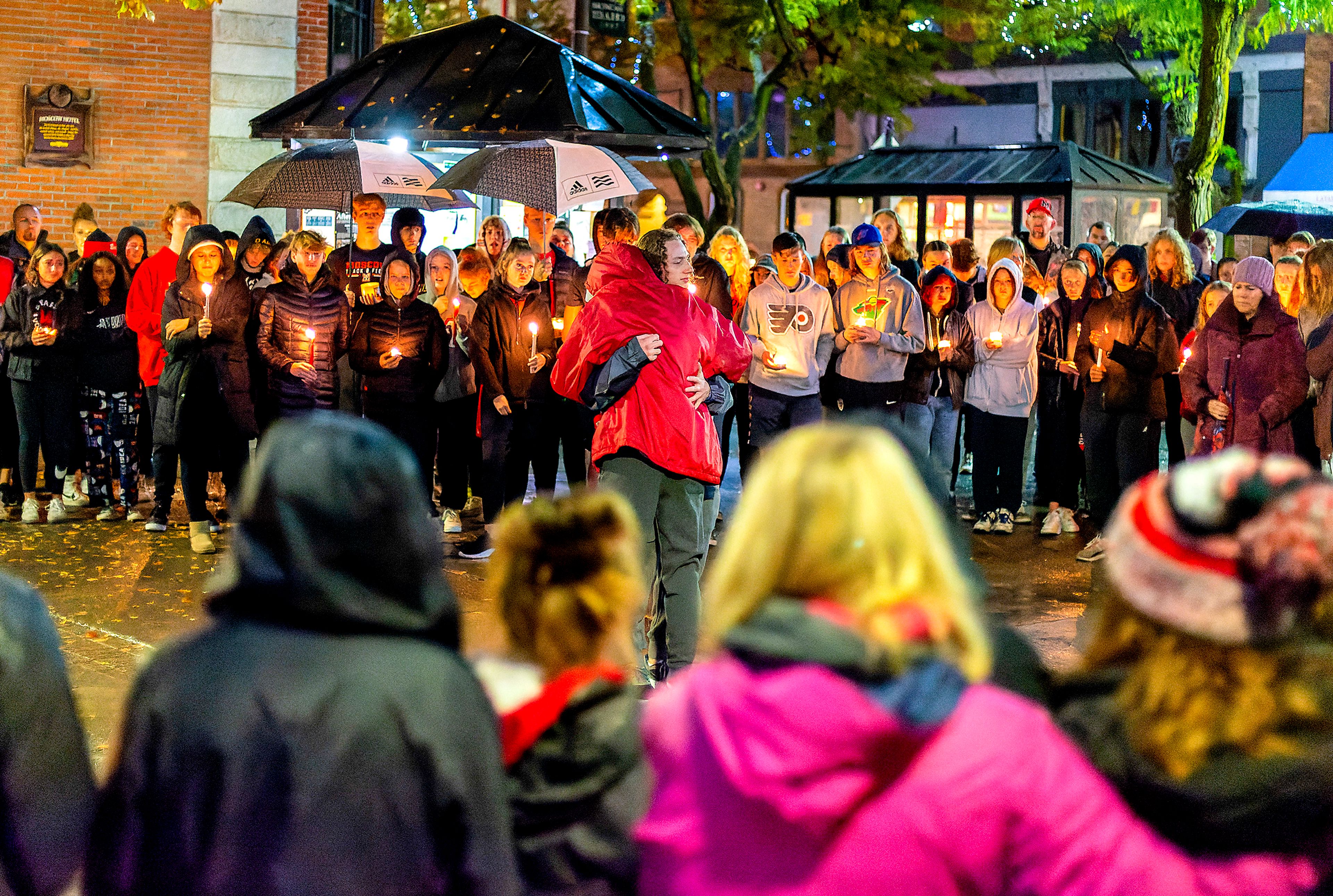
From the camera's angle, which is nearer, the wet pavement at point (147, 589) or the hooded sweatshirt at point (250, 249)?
the wet pavement at point (147, 589)

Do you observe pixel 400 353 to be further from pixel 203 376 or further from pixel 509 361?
pixel 203 376

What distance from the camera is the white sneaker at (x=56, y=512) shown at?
429 inches

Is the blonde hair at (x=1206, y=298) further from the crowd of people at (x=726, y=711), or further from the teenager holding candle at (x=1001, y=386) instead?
the crowd of people at (x=726, y=711)

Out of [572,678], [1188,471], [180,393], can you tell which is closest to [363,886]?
Answer: [572,678]

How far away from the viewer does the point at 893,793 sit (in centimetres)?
210

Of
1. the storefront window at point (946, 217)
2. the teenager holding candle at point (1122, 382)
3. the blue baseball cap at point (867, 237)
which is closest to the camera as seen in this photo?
the teenager holding candle at point (1122, 382)

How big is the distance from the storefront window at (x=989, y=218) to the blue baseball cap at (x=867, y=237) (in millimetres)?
14426

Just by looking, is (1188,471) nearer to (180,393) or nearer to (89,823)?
(89,823)

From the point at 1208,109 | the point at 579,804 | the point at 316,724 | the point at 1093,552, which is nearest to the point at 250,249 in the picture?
the point at 1093,552

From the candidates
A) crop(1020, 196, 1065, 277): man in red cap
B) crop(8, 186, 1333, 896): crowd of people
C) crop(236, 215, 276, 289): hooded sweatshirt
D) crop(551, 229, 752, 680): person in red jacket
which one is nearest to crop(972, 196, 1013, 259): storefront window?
crop(1020, 196, 1065, 277): man in red cap

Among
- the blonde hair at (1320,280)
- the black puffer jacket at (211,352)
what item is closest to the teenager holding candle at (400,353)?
the black puffer jacket at (211,352)

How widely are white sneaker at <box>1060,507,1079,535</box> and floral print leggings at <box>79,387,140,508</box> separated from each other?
7.02m

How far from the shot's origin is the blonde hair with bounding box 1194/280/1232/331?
10.2 metres

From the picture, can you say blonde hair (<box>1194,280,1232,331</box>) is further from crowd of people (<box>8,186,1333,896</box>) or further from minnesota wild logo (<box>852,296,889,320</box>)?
crowd of people (<box>8,186,1333,896</box>)
